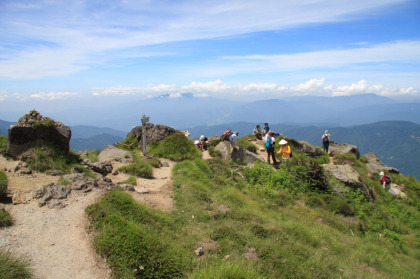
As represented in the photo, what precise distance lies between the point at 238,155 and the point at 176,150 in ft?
17.6

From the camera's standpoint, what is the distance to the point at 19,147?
509 inches

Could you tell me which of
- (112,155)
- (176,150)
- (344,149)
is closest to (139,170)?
(112,155)

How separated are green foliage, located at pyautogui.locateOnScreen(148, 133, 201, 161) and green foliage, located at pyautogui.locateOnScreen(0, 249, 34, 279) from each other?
1351cm

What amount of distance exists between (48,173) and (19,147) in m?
2.69

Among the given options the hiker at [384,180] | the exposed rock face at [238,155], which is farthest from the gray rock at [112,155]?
the hiker at [384,180]

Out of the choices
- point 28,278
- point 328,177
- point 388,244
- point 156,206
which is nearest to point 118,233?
point 28,278

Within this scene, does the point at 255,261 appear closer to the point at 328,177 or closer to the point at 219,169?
the point at 219,169

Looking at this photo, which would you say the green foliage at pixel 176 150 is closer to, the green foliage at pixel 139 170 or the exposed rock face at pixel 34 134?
the green foliage at pixel 139 170

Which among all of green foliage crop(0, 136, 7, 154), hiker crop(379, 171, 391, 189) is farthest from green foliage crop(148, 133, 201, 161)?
hiker crop(379, 171, 391, 189)

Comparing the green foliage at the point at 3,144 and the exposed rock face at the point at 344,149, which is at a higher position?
the green foliage at the point at 3,144

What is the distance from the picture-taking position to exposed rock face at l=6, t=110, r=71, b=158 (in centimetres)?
1288

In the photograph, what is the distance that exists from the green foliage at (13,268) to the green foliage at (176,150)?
13511mm

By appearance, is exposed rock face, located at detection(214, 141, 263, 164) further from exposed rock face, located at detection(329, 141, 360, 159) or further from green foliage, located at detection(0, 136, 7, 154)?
green foliage, located at detection(0, 136, 7, 154)

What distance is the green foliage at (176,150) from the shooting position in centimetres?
1939
